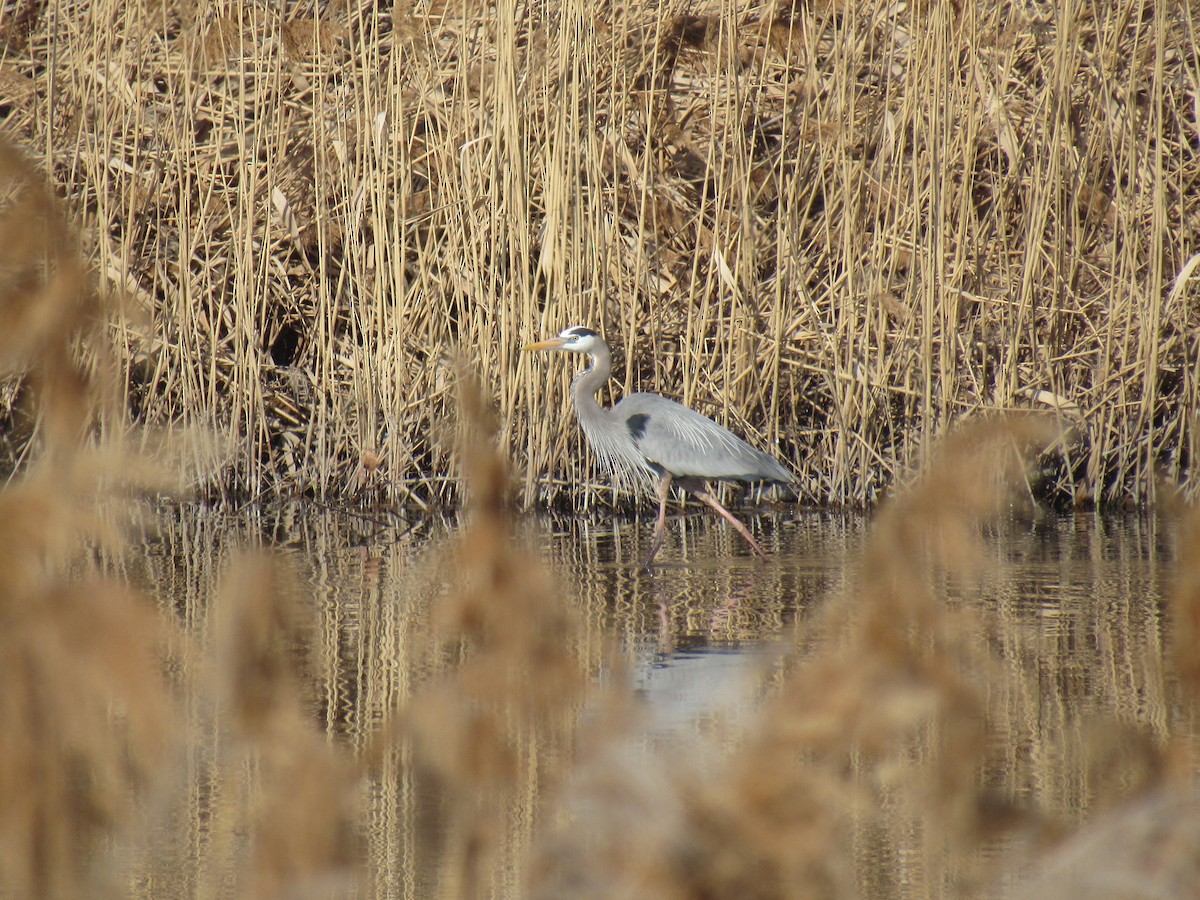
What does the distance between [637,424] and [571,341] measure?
476 mm

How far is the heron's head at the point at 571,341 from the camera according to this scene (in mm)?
6887

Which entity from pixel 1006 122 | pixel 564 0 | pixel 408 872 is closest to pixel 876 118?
pixel 1006 122

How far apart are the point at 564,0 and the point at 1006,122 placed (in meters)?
2.13

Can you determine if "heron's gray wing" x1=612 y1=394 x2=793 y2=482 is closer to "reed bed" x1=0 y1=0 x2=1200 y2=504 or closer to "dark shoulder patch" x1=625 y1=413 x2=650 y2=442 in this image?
"dark shoulder patch" x1=625 y1=413 x2=650 y2=442

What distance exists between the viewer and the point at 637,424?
6918mm

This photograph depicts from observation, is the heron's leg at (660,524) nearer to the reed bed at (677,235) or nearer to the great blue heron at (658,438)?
the great blue heron at (658,438)

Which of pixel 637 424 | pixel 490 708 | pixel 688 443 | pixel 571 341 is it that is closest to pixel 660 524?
pixel 688 443

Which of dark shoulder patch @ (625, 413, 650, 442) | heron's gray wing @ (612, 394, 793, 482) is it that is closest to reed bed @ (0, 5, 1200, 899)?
heron's gray wing @ (612, 394, 793, 482)

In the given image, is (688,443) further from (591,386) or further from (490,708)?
(490,708)

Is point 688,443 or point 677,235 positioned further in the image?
point 677,235

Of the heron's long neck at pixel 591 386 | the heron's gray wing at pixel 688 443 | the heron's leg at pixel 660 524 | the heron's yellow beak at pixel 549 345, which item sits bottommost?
the heron's leg at pixel 660 524

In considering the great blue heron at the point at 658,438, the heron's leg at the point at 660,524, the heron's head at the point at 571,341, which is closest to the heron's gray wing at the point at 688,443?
the great blue heron at the point at 658,438

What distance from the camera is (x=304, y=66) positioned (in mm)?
7805

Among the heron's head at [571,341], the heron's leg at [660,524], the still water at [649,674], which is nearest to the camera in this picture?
the still water at [649,674]
